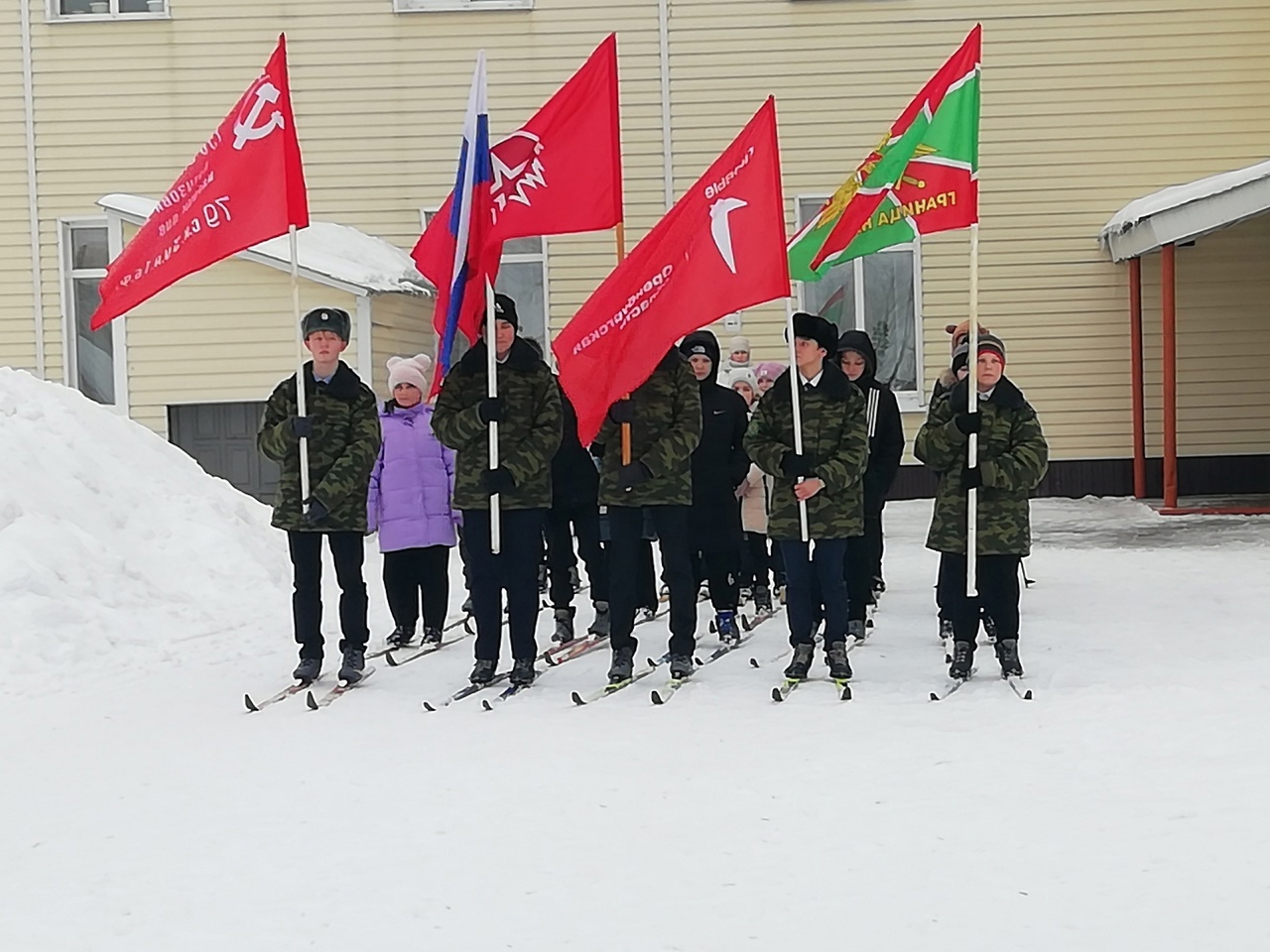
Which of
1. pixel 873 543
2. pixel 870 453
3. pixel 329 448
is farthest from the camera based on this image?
pixel 873 543

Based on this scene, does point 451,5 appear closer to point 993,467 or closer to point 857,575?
point 857,575

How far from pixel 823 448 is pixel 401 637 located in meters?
2.92

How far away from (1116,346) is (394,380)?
10.5 meters

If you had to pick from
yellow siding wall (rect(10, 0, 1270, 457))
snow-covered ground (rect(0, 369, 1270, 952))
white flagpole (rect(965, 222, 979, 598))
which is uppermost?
yellow siding wall (rect(10, 0, 1270, 457))

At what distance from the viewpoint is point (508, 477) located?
7.77m

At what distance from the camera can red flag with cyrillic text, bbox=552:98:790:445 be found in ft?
25.4

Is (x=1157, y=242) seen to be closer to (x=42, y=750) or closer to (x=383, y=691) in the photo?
(x=383, y=691)

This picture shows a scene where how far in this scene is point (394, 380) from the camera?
32.1 ft

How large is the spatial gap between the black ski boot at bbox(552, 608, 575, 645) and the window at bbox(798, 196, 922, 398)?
9.29 metres

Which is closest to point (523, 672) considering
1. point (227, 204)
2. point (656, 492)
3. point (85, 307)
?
point (656, 492)

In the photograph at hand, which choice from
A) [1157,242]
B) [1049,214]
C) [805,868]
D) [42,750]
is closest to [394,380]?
[42,750]

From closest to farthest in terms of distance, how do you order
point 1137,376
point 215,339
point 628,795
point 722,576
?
point 628,795 → point 722,576 → point 215,339 → point 1137,376

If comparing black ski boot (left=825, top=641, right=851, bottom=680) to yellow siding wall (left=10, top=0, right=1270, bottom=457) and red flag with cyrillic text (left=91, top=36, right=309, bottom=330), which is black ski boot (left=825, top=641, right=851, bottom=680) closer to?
red flag with cyrillic text (left=91, top=36, right=309, bottom=330)

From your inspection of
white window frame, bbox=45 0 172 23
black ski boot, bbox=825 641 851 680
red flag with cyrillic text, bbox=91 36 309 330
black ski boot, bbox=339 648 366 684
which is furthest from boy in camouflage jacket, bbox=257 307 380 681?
white window frame, bbox=45 0 172 23
